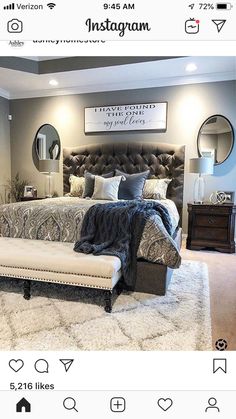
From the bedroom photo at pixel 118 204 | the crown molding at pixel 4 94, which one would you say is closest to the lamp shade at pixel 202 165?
the bedroom photo at pixel 118 204

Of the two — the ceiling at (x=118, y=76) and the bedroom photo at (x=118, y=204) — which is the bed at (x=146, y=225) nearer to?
the bedroom photo at (x=118, y=204)

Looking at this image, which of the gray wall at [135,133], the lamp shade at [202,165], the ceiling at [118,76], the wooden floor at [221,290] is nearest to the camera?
the wooden floor at [221,290]

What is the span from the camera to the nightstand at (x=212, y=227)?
3.37m

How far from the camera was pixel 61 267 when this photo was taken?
1.80 meters

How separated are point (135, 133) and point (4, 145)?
93.7 inches

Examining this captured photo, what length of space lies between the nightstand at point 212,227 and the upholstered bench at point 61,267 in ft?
6.26
